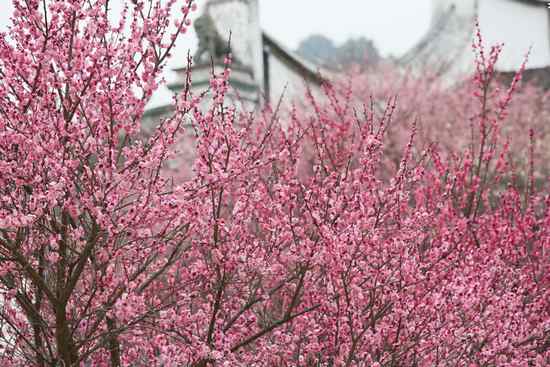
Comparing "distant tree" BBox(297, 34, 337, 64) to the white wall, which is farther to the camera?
"distant tree" BBox(297, 34, 337, 64)

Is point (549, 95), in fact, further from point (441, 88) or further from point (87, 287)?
point (87, 287)

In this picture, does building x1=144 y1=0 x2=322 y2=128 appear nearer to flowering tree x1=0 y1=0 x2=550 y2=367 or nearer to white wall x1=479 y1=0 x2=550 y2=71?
white wall x1=479 y1=0 x2=550 y2=71

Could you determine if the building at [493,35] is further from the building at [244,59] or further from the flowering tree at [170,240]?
the flowering tree at [170,240]

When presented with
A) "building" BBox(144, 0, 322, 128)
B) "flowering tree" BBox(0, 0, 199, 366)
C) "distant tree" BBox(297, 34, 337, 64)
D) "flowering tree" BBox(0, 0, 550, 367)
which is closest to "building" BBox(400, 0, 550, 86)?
"building" BBox(144, 0, 322, 128)

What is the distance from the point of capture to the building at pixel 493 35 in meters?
17.5

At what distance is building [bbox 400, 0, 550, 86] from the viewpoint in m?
17.5

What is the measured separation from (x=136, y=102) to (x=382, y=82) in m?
14.7

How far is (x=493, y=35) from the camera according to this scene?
17.6 meters

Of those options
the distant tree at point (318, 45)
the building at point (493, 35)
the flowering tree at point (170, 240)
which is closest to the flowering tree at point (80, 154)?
the flowering tree at point (170, 240)

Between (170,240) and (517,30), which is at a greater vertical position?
(517,30)

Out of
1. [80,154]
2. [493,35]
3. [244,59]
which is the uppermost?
[493,35]

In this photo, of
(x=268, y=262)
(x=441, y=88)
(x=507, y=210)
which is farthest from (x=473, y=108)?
(x=268, y=262)

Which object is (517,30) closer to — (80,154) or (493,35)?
(493,35)

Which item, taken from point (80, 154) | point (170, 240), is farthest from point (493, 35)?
point (80, 154)
